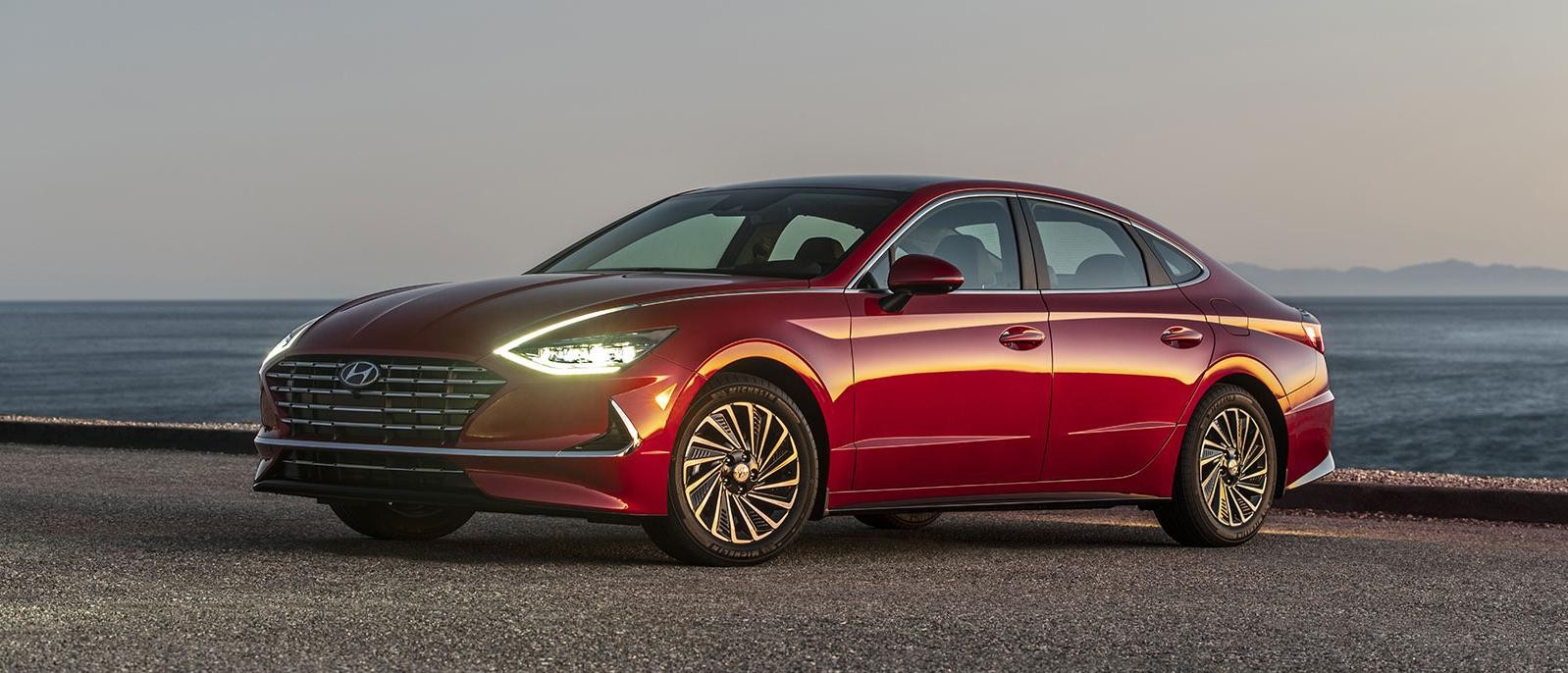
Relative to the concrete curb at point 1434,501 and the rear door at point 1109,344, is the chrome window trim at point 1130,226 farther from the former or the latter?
the concrete curb at point 1434,501

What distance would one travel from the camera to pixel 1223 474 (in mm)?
→ 8961

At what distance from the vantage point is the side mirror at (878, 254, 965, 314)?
291 inches

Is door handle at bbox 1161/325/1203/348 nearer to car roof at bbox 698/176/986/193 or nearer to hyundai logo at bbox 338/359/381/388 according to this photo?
car roof at bbox 698/176/986/193

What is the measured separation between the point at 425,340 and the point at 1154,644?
9.25 ft

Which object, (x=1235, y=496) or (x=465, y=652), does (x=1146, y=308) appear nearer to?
(x=1235, y=496)

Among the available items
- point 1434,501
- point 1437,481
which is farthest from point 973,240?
point 1437,481

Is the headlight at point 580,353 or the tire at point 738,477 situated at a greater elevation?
the headlight at point 580,353

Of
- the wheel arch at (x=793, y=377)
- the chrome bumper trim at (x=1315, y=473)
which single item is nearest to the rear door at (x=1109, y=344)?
the chrome bumper trim at (x=1315, y=473)

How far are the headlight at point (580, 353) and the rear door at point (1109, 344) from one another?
87.2 inches

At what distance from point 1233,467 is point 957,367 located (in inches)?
80.4

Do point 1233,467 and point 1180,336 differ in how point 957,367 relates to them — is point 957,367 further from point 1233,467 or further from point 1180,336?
point 1233,467

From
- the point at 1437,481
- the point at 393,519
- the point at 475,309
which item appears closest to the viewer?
the point at 475,309

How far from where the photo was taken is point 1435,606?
22.1ft

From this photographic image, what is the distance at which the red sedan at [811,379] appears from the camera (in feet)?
21.8
